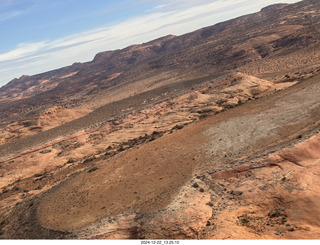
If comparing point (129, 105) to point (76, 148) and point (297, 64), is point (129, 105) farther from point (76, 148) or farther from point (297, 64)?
point (297, 64)

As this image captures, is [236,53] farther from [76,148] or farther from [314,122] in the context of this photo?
[314,122]

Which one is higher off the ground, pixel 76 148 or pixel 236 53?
pixel 236 53

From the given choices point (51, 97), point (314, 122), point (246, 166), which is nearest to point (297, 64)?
point (314, 122)

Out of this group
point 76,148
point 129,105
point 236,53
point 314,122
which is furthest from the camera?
point 236,53

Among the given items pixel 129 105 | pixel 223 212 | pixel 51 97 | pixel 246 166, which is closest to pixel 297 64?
pixel 129 105

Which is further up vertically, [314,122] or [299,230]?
[314,122]

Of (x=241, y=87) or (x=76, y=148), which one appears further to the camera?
(x=241, y=87)

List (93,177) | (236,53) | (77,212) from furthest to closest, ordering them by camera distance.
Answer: (236,53) → (93,177) → (77,212)

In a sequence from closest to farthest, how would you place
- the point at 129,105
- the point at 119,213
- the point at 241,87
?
the point at 119,213, the point at 241,87, the point at 129,105

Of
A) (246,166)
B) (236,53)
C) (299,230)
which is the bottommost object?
(299,230)
